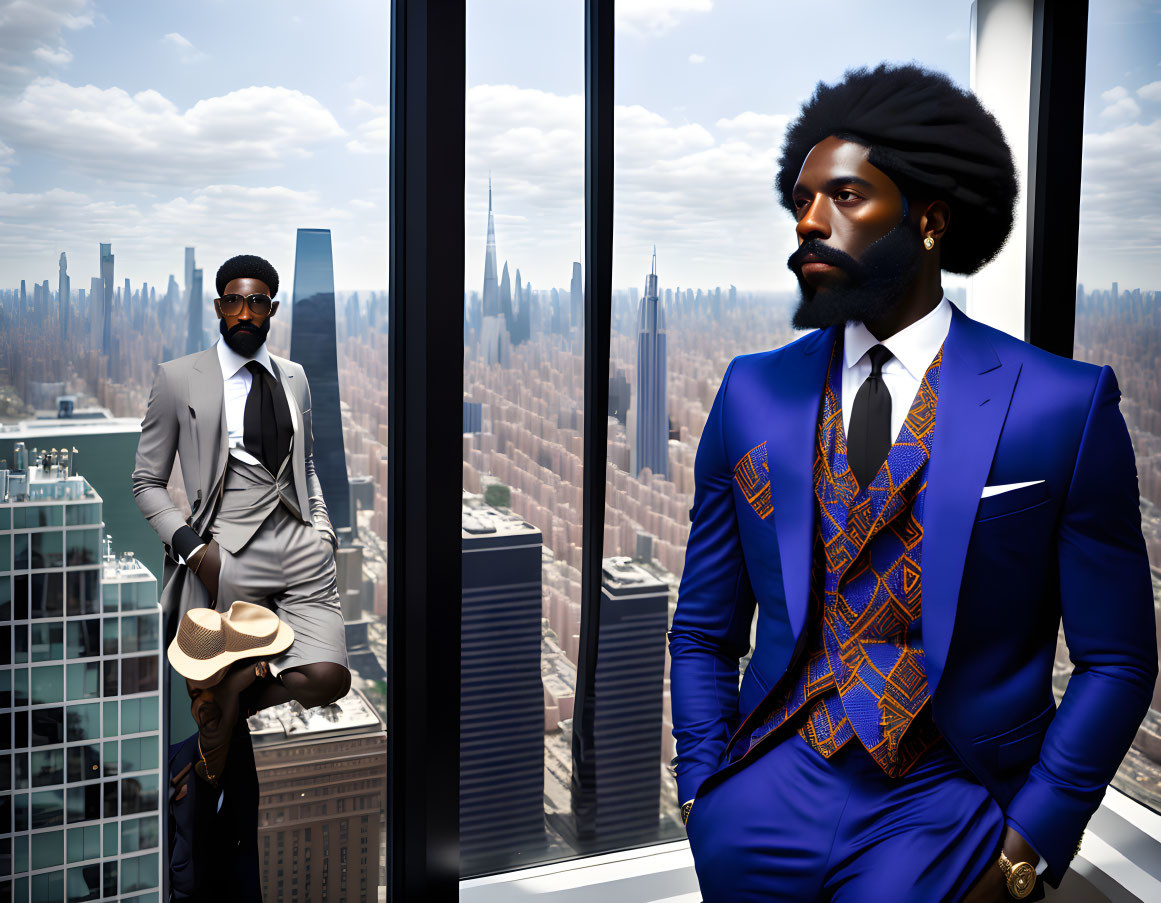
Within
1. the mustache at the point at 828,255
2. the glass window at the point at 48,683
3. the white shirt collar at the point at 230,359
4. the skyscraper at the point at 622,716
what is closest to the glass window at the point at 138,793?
the glass window at the point at 48,683

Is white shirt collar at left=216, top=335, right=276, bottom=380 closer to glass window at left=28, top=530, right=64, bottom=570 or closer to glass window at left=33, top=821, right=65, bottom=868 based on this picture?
glass window at left=28, top=530, right=64, bottom=570

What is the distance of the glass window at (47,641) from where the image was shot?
189 cm

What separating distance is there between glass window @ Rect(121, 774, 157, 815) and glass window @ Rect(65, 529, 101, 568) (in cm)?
47

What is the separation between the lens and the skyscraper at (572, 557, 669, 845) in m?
2.39

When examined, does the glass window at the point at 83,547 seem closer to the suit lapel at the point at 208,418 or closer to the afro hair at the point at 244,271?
the suit lapel at the point at 208,418

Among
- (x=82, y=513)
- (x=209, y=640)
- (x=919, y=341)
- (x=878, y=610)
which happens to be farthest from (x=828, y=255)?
(x=82, y=513)

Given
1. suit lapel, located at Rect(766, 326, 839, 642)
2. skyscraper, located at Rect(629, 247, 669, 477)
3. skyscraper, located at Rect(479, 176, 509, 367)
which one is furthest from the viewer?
skyscraper, located at Rect(629, 247, 669, 477)

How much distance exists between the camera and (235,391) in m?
1.87

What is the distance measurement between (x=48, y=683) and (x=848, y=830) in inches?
62.2

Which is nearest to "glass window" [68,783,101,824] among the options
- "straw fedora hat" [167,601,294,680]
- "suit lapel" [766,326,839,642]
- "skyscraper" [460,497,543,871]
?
"straw fedora hat" [167,601,294,680]

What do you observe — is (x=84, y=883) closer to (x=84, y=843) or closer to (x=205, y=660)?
(x=84, y=843)

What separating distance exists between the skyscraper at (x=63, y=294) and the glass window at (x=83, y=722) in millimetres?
757

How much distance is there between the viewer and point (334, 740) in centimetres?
213

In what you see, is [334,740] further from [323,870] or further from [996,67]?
[996,67]
